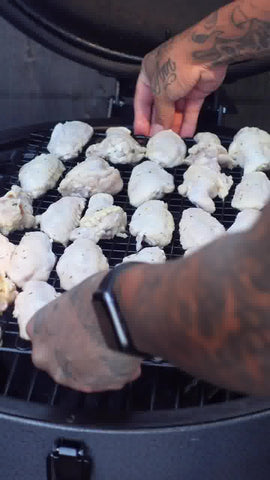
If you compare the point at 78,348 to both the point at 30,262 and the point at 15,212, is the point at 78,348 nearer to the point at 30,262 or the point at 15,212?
the point at 30,262

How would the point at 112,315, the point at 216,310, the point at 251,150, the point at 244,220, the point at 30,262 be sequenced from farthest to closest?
1. the point at 251,150
2. the point at 244,220
3. the point at 30,262
4. the point at 112,315
5. the point at 216,310

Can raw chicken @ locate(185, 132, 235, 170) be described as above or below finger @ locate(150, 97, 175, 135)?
below

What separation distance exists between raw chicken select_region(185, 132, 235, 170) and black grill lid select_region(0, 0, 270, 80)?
277 mm

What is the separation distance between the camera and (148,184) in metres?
1.37

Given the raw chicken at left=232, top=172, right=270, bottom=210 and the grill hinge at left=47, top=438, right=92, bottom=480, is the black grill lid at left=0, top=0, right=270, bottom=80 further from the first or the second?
the grill hinge at left=47, top=438, right=92, bottom=480

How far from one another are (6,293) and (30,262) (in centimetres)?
7

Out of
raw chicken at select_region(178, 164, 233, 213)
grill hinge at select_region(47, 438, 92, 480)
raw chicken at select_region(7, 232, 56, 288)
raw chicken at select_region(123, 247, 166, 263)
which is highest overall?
raw chicken at select_region(178, 164, 233, 213)

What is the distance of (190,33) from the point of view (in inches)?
59.1

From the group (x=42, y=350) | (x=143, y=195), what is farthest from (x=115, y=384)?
(x=143, y=195)

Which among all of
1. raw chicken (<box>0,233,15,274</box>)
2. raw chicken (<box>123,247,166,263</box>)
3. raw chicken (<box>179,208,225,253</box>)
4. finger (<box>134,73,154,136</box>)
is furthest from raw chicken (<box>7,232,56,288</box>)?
finger (<box>134,73,154,136</box>)

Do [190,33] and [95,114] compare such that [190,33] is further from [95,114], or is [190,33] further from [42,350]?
[95,114]

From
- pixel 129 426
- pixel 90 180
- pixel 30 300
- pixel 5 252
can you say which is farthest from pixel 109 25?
pixel 129 426

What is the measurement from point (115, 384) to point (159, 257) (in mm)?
319

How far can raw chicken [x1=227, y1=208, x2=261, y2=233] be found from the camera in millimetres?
1273
